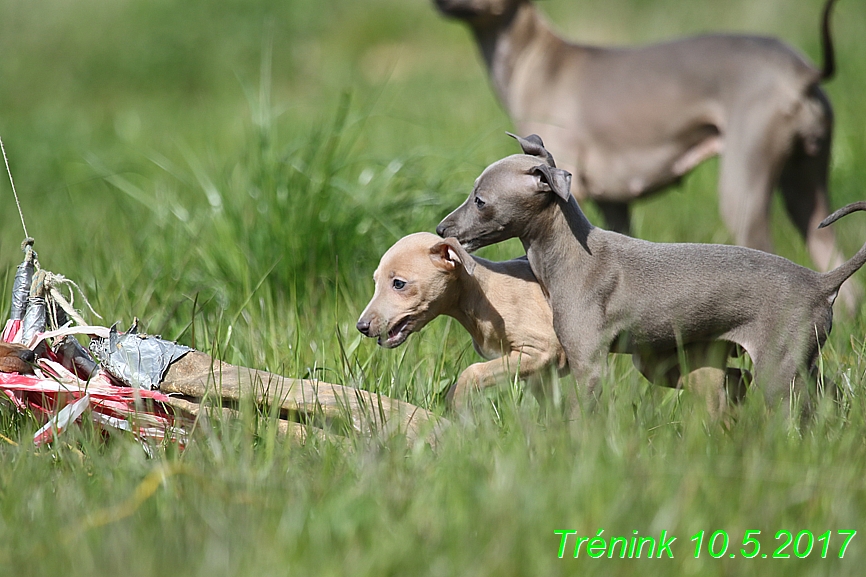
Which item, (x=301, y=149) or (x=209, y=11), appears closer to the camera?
(x=301, y=149)

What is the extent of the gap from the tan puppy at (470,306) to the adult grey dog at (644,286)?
0.11 metres

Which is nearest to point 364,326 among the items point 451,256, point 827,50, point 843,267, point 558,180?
point 451,256

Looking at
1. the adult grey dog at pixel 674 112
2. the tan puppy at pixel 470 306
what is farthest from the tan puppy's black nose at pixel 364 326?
the adult grey dog at pixel 674 112

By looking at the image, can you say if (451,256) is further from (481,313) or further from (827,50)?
(827,50)

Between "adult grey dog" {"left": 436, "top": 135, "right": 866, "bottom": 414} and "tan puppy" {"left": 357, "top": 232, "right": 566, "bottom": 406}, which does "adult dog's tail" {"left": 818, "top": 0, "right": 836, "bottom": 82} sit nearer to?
"adult grey dog" {"left": 436, "top": 135, "right": 866, "bottom": 414}

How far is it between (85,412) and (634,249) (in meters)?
1.52

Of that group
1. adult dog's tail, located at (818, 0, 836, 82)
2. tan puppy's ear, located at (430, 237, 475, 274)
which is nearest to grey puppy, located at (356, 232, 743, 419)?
tan puppy's ear, located at (430, 237, 475, 274)

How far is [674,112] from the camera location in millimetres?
4984

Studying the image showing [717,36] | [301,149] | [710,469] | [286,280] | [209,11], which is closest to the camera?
[710,469]

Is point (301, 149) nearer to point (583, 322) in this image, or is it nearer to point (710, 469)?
point (583, 322)

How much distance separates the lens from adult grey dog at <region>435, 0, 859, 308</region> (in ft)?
15.0

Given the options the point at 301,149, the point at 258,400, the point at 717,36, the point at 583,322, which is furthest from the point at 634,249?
the point at 717,36

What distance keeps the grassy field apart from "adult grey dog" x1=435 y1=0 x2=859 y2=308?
37 centimetres

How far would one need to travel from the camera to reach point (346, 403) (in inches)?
98.5
